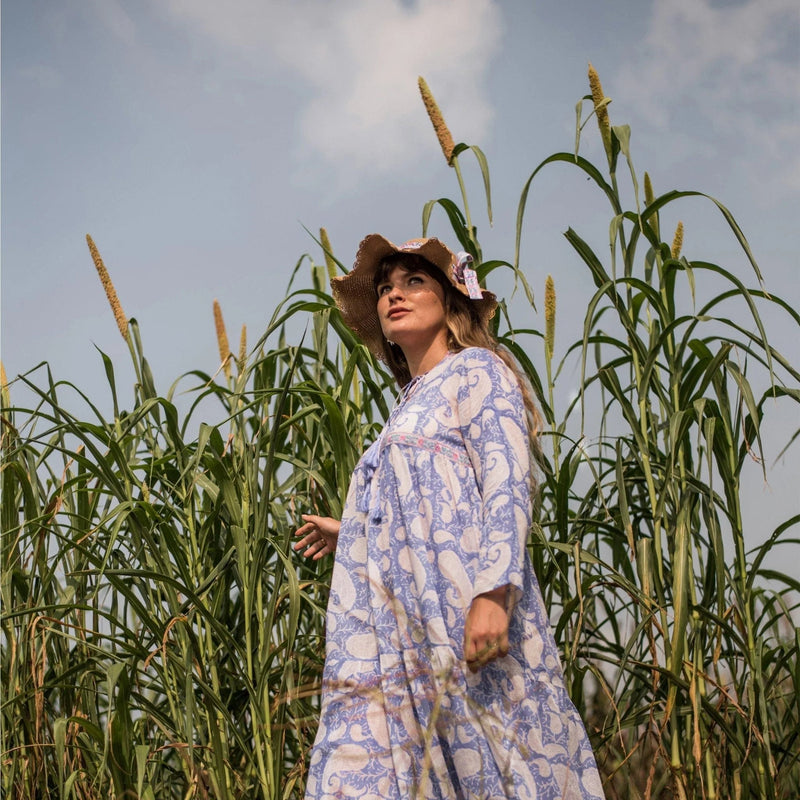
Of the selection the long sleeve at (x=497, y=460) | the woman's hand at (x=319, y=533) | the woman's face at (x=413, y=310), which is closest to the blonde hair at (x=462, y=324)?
the woman's face at (x=413, y=310)

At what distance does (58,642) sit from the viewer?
2096mm

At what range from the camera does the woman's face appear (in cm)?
168

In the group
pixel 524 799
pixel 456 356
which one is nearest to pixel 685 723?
pixel 524 799

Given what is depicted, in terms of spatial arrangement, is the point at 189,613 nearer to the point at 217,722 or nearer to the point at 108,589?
the point at 217,722

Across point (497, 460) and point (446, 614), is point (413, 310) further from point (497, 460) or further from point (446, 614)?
point (446, 614)

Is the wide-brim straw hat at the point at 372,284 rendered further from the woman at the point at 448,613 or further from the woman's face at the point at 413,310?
the woman at the point at 448,613

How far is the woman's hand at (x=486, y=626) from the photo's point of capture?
1.29m

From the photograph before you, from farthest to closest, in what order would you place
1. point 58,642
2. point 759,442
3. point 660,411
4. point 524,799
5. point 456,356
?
point 58,642 < point 660,411 < point 759,442 < point 456,356 < point 524,799

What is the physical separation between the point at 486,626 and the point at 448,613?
11 centimetres

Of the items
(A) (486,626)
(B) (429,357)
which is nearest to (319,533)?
(B) (429,357)

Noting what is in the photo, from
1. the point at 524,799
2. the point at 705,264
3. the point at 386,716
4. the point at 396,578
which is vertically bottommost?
the point at 524,799

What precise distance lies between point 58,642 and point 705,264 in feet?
5.13

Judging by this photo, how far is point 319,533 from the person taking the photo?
1.72m

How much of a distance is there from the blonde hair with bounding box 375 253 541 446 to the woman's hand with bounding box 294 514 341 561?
0.37m
